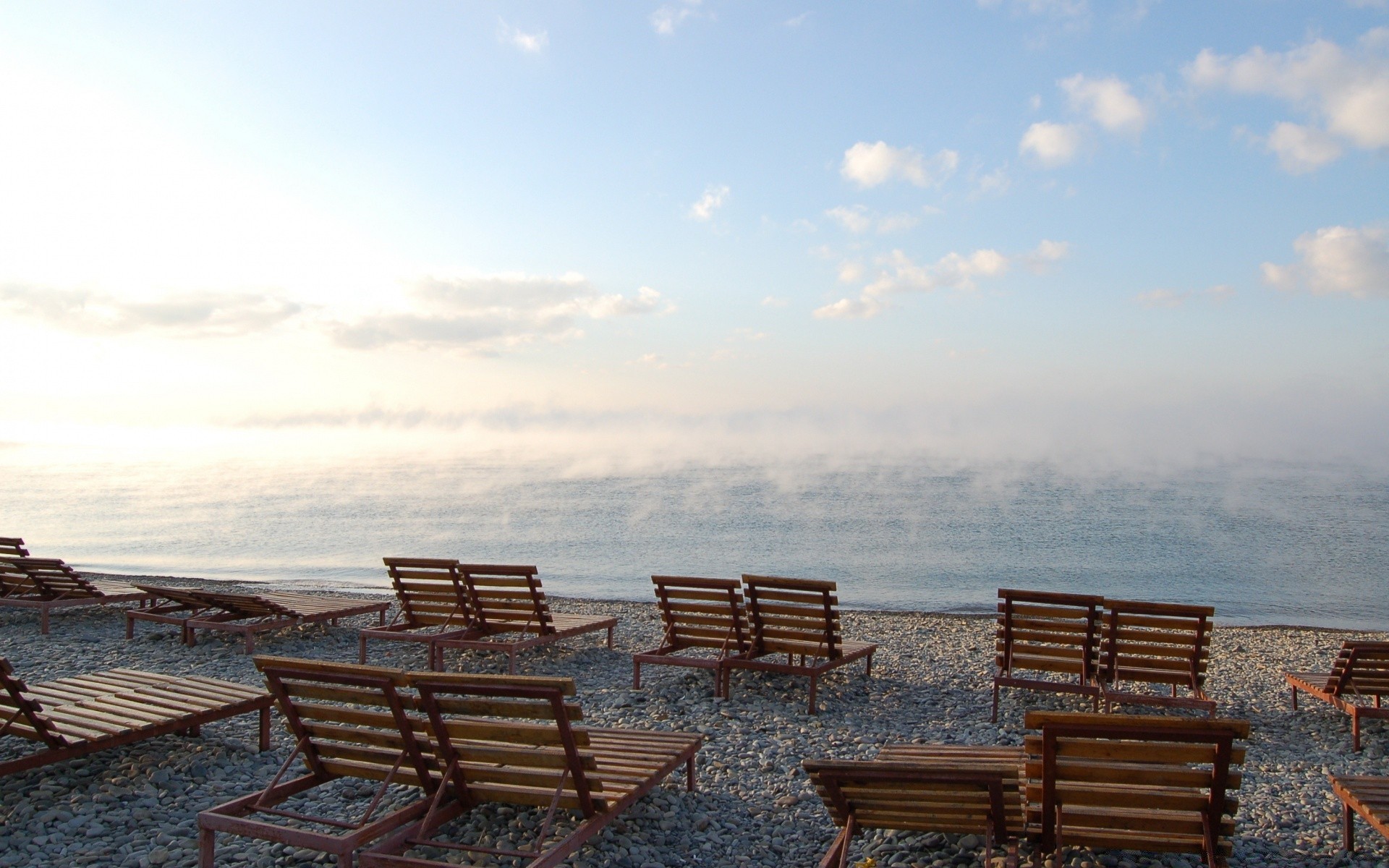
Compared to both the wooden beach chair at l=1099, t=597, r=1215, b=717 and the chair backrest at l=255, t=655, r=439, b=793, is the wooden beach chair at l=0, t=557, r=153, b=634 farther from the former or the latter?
the wooden beach chair at l=1099, t=597, r=1215, b=717

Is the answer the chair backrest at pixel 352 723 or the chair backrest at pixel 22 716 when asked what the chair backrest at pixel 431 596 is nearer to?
the chair backrest at pixel 22 716

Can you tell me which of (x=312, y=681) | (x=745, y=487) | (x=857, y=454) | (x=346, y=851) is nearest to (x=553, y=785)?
(x=346, y=851)

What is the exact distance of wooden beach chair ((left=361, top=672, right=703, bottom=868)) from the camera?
4.28 m

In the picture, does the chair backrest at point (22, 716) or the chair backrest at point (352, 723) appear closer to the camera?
the chair backrest at point (352, 723)

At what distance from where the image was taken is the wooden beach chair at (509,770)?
14.0 ft

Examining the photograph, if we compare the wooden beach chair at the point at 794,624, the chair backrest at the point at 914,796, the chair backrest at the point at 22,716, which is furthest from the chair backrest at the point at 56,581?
the chair backrest at the point at 914,796

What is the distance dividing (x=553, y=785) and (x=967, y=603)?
15.3 m

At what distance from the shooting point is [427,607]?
10.6 meters

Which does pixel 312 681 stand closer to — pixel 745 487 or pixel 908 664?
pixel 908 664

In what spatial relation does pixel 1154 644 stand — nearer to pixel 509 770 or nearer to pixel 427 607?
pixel 509 770

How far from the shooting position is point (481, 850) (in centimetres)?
411

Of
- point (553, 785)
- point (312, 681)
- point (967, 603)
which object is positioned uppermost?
point (312, 681)

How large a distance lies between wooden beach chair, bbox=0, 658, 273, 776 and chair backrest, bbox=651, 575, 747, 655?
3745 mm

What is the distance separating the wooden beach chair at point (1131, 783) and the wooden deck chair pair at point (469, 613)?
248 inches
